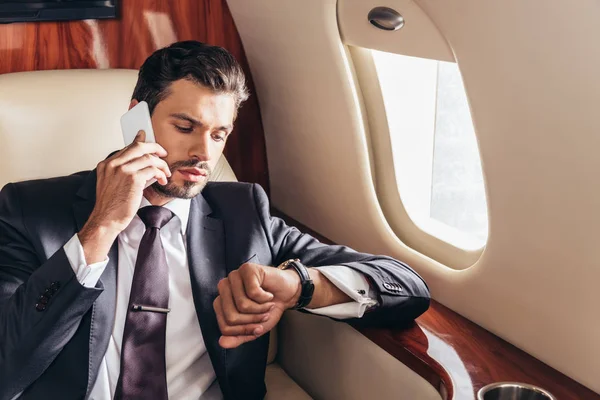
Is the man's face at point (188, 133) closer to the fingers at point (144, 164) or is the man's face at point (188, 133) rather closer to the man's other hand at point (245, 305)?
the fingers at point (144, 164)

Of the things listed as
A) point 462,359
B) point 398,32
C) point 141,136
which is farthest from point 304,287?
point 398,32

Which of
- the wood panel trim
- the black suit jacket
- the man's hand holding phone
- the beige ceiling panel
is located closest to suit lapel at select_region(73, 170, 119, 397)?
the black suit jacket

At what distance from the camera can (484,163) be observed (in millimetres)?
1682

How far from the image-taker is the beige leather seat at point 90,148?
1.84 m

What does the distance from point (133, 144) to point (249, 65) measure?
1.00 m

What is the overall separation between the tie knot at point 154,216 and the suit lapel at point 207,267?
8 cm

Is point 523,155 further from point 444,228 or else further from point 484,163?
point 444,228

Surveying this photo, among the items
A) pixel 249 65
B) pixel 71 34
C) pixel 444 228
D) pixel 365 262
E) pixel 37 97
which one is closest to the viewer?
pixel 365 262

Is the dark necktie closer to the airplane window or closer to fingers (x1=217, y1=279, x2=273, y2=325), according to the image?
fingers (x1=217, y1=279, x2=273, y2=325)

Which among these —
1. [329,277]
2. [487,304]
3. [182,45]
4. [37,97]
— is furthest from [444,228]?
[37,97]

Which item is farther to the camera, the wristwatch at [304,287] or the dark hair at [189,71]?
the dark hair at [189,71]

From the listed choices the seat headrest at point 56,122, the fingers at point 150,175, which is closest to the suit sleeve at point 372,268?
the fingers at point 150,175

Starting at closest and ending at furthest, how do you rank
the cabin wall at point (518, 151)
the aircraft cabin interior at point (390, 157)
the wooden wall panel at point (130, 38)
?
the cabin wall at point (518, 151) → the aircraft cabin interior at point (390, 157) → the wooden wall panel at point (130, 38)

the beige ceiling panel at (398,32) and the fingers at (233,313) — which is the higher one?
the beige ceiling panel at (398,32)
